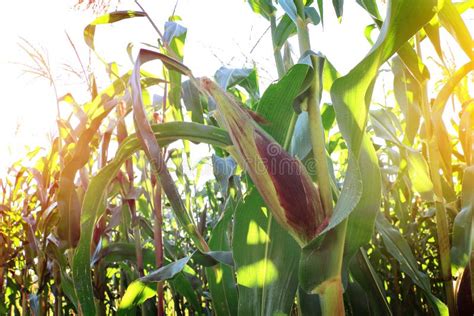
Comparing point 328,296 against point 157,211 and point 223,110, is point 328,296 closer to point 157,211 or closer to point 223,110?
point 223,110

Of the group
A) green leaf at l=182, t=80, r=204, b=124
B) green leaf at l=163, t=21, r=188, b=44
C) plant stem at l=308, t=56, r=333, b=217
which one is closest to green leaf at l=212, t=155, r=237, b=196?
green leaf at l=182, t=80, r=204, b=124

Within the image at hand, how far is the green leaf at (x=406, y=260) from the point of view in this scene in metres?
0.97

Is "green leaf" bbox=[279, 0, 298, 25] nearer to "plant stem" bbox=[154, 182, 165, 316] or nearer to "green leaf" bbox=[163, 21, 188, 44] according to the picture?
"green leaf" bbox=[163, 21, 188, 44]

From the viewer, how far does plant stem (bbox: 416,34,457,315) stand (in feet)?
3.43

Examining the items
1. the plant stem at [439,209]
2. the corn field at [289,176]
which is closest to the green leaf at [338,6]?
the corn field at [289,176]

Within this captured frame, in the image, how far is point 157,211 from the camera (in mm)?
1161

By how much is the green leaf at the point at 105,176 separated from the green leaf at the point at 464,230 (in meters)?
0.57

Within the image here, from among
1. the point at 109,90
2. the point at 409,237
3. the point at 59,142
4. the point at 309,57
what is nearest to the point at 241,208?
the point at 309,57

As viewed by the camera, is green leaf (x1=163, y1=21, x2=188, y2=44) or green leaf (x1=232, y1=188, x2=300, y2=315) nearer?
green leaf (x1=232, y1=188, x2=300, y2=315)

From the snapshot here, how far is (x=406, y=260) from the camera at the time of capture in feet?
3.34

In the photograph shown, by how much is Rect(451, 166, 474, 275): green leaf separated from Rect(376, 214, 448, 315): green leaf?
86 mm

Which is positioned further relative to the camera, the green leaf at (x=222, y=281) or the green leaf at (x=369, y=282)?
the green leaf at (x=222, y=281)

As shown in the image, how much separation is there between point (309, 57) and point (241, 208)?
268mm

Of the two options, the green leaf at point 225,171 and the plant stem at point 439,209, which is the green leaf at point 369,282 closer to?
the plant stem at point 439,209
